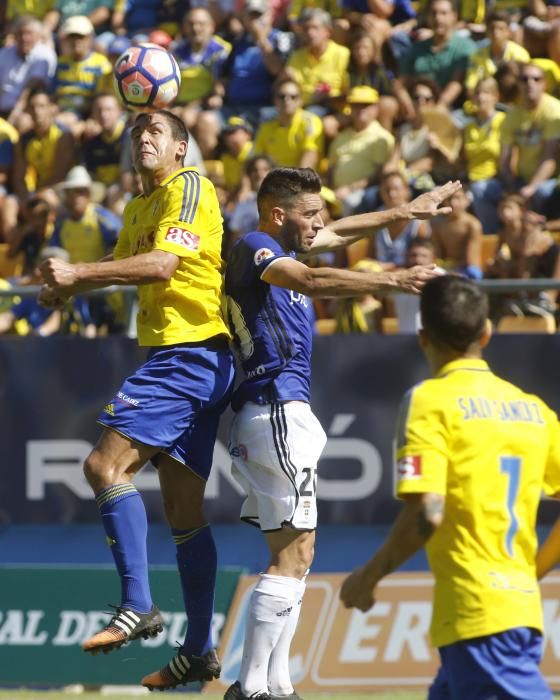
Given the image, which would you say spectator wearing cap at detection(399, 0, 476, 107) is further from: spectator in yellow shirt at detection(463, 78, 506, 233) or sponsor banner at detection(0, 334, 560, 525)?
sponsor banner at detection(0, 334, 560, 525)

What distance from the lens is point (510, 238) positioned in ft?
34.9

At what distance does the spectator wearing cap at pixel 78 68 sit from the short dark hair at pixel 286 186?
28.2ft

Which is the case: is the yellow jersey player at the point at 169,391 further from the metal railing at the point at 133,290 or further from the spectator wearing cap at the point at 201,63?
the spectator wearing cap at the point at 201,63

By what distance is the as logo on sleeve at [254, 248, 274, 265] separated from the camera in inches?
241

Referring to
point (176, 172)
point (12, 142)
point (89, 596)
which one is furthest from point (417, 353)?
point (12, 142)

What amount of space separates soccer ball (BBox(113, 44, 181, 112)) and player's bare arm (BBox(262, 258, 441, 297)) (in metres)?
1.15

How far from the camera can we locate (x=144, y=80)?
654 cm

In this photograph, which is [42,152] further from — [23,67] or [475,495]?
[475,495]

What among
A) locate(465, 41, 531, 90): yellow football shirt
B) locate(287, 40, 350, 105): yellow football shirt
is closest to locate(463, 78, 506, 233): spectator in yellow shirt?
locate(465, 41, 531, 90): yellow football shirt

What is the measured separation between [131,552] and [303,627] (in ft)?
10.1

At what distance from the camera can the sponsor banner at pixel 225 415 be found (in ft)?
31.1

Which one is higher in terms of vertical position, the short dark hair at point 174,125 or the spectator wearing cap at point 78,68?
the spectator wearing cap at point 78,68

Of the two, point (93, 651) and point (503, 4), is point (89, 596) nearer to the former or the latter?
point (93, 651)

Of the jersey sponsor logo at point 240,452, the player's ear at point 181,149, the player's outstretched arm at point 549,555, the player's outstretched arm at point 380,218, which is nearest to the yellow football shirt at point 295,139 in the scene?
the player's outstretched arm at point 380,218
